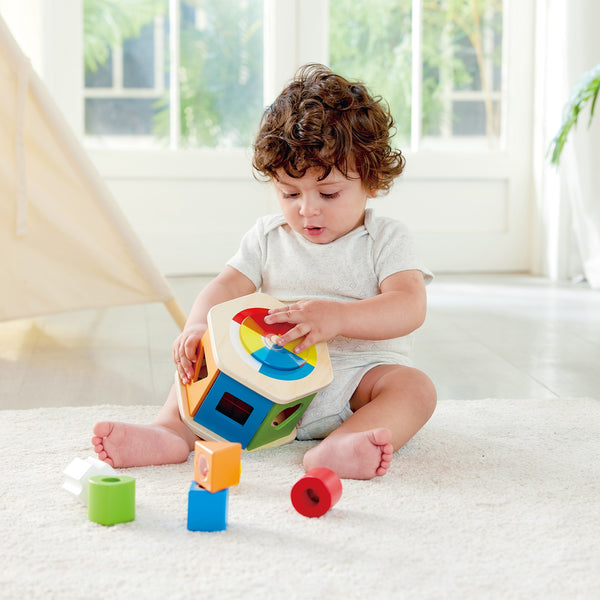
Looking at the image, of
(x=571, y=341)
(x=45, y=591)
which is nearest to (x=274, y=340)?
(x=45, y=591)

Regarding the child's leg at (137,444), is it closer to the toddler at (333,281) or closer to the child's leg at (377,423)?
the toddler at (333,281)

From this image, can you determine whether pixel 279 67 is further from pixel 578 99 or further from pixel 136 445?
pixel 136 445

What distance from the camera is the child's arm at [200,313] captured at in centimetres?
101

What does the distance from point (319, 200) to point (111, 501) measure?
0.48 meters

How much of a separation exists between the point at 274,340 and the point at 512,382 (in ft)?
1.92

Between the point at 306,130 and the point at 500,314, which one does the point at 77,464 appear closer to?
the point at 306,130

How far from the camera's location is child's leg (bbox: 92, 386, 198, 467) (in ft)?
3.04

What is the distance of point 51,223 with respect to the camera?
4.91 ft

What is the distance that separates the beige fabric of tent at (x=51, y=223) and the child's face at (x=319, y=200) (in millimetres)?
516

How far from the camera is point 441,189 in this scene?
116 inches

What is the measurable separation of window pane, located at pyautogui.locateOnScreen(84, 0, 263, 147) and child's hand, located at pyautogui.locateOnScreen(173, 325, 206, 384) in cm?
190

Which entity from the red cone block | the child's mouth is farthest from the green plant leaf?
the red cone block

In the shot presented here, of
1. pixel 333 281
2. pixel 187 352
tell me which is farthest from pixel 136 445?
pixel 333 281

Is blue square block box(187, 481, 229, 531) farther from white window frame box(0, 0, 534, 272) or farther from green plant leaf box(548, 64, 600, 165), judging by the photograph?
white window frame box(0, 0, 534, 272)
